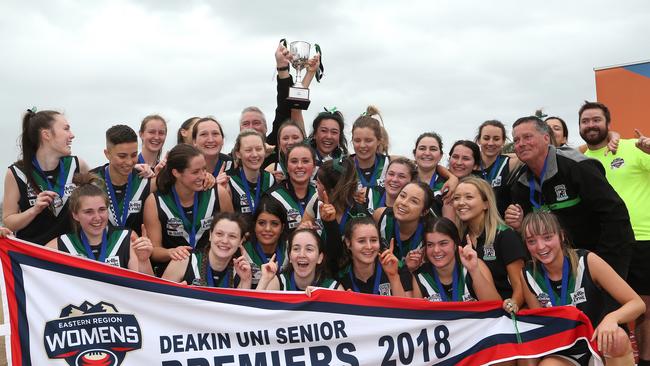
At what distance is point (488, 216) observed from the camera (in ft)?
18.9

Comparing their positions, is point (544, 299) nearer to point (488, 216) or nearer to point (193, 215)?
point (488, 216)

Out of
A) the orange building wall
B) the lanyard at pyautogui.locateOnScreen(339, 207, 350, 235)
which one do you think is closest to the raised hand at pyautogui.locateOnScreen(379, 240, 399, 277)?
the lanyard at pyautogui.locateOnScreen(339, 207, 350, 235)

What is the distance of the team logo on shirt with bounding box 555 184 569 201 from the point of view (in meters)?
5.94

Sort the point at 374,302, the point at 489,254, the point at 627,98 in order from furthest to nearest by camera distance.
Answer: the point at 627,98
the point at 489,254
the point at 374,302

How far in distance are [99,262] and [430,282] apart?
9.13ft

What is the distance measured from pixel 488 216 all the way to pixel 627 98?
7817 mm

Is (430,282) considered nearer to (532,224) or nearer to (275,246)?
(532,224)

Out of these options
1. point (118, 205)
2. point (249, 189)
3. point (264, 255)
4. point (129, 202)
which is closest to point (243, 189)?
point (249, 189)

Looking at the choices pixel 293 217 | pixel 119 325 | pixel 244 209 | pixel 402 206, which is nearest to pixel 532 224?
pixel 402 206

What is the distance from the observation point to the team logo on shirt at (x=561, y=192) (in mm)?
5938

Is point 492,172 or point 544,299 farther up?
point 492,172

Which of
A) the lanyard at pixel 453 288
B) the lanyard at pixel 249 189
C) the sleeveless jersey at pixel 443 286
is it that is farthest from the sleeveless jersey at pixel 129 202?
the lanyard at pixel 453 288

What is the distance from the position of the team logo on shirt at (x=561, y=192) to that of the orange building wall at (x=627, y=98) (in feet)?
22.9

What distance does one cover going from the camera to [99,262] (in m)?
5.05
